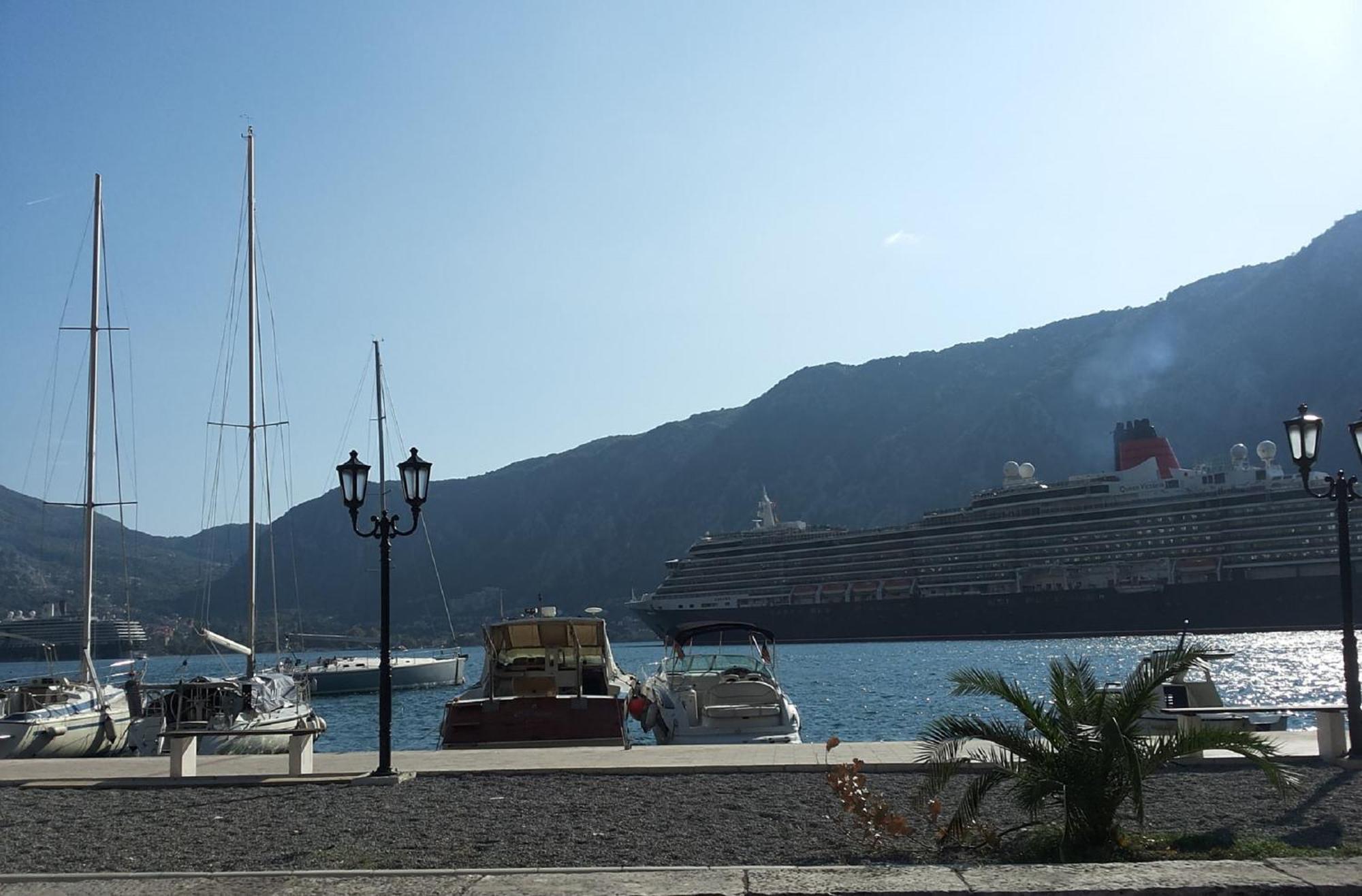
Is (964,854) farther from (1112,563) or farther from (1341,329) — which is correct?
(1341,329)

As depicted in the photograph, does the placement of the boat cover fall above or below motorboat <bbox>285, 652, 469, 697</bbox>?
above

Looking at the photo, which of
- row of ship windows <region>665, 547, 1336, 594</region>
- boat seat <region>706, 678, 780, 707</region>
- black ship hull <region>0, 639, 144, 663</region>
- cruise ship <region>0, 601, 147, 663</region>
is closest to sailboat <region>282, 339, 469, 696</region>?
boat seat <region>706, 678, 780, 707</region>

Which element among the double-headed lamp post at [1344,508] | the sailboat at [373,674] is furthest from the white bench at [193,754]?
the sailboat at [373,674]

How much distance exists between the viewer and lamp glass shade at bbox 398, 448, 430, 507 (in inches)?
525

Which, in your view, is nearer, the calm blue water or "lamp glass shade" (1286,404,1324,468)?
"lamp glass shade" (1286,404,1324,468)

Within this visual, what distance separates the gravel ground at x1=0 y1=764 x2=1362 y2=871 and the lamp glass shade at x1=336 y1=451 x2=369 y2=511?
328 centimetres

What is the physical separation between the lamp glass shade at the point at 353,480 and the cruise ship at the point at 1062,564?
74804mm

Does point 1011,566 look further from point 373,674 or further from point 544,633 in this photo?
point 544,633

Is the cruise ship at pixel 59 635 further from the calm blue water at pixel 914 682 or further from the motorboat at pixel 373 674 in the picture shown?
the motorboat at pixel 373 674

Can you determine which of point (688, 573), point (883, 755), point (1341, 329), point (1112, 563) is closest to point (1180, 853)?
point (883, 755)

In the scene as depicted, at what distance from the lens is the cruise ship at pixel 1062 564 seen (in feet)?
260

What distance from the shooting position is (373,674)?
54094 mm

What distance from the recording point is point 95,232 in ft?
105

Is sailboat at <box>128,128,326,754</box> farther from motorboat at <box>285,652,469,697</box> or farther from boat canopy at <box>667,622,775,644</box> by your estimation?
motorboat at <box>285,652,469,697</box>
